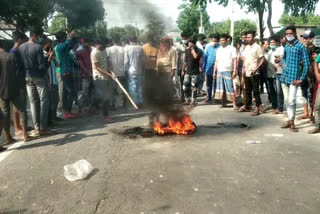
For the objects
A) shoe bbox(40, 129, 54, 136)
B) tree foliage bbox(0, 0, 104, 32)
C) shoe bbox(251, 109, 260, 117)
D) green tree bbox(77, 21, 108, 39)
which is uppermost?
tree foliage bbox(0, 0, 104, 32)

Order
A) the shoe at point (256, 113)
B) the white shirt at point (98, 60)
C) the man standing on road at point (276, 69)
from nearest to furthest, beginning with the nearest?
the white shirt at point (98, 60) < the man standing on road at point (276, 69) < the shoe at point (256, 113)

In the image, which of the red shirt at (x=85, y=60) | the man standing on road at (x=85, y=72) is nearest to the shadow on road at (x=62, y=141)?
the man standing on road at (x=85, y=72)

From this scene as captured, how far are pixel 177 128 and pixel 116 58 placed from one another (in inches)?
164

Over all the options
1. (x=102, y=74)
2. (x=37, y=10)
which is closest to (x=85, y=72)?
(x=102, y=74)

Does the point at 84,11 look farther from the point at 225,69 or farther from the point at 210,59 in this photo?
the point at 225,69

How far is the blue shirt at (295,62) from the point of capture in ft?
21.2

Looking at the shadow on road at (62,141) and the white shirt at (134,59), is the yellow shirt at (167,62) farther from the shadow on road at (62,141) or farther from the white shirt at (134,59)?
the shadow on road at (62,141)

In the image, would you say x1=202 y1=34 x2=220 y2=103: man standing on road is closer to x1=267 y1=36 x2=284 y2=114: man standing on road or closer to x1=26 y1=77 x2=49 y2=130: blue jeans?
x1=267 y1=36 x2=284 y2=114: man standing on road

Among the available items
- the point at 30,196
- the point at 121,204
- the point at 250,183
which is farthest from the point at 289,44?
the point at 30,196

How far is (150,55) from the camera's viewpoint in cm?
935

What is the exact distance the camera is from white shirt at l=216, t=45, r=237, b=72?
8969 millimetres

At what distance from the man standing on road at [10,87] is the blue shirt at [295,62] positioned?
5324mm

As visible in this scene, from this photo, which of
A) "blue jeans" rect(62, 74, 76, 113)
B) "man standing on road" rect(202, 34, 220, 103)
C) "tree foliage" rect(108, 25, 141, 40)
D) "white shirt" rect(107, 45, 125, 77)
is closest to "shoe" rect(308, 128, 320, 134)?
"man standing on road" rect(202, 34, 220, 103)

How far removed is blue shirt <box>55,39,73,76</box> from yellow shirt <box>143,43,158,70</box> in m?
2.13
